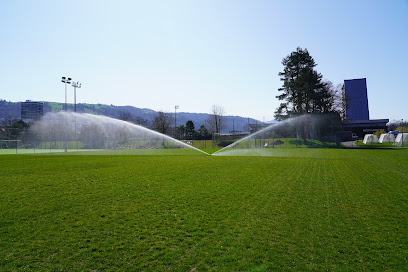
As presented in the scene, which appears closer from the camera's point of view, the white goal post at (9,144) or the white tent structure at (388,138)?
the white goal post at (9,144)

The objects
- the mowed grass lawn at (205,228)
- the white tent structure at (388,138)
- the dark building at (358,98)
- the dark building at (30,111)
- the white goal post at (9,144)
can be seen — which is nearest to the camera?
the mowed grass lawn at (205,228)

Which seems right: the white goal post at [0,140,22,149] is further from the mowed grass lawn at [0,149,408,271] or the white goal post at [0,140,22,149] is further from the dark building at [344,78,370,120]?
the dark building at [344,78,370,120]

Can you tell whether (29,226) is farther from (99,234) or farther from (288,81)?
(288,81)

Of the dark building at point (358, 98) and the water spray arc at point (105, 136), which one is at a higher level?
the dark building at point (358, 98)

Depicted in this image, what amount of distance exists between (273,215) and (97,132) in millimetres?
58836

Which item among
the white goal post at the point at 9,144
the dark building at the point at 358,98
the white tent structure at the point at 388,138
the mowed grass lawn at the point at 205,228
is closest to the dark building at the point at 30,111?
the white goal post at the point at 9,144

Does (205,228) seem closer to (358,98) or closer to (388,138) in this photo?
(388,138)

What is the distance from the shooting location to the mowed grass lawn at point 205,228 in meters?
4.59

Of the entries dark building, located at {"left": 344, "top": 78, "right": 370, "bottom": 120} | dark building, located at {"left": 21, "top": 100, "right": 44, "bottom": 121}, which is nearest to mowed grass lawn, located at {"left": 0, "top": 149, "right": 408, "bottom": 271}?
dark building, located at {"left": 21, "top": 100, "right": 44, "bottom": 121}

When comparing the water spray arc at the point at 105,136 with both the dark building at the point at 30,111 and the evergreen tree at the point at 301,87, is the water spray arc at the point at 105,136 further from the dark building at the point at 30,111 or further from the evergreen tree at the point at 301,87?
the dark building at the point at 30,111

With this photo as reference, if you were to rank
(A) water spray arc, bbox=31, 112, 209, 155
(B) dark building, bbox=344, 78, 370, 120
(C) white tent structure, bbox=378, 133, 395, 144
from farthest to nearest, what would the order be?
(B) dark building, bbox=344, 78, 370, 120 → (C) white tent structure, bbox=378, 133, 395, 144 → (A) water spray arc, bbox=31, 112, 209, 155

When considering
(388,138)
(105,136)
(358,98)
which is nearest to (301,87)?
(388,138)

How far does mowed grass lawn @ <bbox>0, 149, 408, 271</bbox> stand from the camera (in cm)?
459

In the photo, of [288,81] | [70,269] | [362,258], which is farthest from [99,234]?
[288,81]
